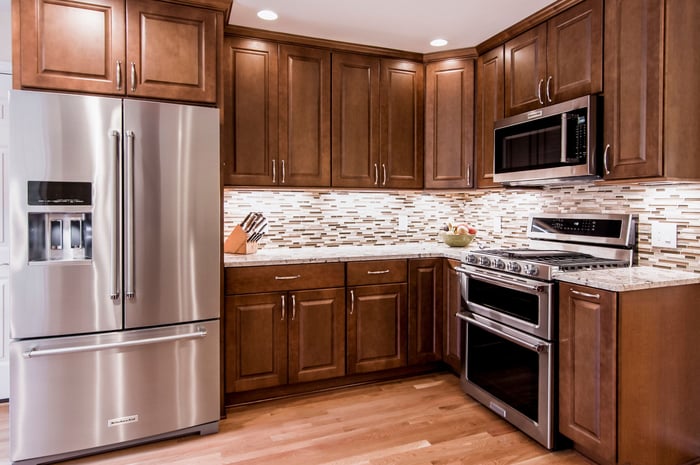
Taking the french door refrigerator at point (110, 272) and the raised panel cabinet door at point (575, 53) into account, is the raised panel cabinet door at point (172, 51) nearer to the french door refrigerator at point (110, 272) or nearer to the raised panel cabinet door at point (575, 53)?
the french door refrigerator at point (110, 272)

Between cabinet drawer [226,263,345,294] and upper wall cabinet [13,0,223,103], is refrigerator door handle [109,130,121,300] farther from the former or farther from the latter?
cabinet drawer [226,263,345,294]

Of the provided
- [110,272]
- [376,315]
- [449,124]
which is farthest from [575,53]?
[110,272]

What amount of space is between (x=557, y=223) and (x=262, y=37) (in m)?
2.31

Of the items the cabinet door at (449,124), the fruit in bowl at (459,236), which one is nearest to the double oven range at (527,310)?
the fruit in bowl at (459,236)

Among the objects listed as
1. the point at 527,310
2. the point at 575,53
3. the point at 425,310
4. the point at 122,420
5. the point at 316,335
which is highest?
the point at 575,53

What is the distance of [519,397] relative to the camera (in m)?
2.48

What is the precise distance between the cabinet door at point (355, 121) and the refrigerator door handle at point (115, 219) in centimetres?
144

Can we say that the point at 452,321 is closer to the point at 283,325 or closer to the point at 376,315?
the point at 376,315

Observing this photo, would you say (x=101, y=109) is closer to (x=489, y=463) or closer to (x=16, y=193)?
(x=16, y=193)

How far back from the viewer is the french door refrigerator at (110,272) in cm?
213

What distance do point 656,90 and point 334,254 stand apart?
200cm

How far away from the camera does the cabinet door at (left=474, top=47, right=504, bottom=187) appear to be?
3.13 m

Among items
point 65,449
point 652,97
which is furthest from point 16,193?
point 652,97

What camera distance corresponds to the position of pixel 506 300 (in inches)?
100
